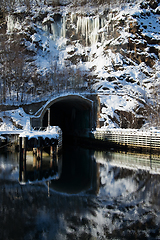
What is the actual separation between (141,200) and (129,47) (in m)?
56.9

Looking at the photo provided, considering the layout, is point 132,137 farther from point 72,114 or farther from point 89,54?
point 89,54

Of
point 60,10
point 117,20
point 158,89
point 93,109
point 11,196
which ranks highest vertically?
point 60,10

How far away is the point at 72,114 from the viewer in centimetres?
5622

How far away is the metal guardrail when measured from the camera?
83.3ft

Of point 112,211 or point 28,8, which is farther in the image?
point 28,8

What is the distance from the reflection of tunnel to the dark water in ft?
89.0

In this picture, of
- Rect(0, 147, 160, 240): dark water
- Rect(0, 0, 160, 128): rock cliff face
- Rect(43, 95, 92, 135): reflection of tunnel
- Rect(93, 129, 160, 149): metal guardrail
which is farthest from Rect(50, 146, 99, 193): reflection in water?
Rect(43, 95, 92, 135): reflection of tunnel

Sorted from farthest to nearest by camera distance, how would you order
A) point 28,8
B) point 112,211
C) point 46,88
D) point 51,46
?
point 28,8 → point 51,46 → point 46,88 → point 112,211

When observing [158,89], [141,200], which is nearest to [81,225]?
[141,200]

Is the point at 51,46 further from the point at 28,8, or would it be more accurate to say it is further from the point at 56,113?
the point at 56,113

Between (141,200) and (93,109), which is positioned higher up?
(93,109)

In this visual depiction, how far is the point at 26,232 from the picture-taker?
7863 mm

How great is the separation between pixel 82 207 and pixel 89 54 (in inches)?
2579

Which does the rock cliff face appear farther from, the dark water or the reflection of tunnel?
the dark water
